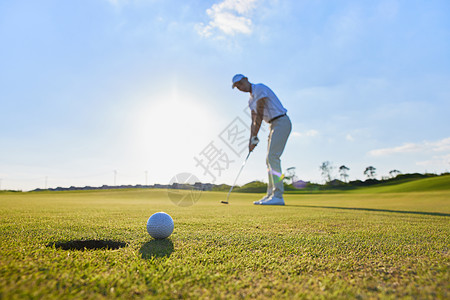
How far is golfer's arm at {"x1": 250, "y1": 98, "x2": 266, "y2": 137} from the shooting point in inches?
274

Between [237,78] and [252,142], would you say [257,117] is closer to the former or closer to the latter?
[252,142]

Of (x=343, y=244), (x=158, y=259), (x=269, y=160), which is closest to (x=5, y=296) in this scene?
(x=158, y=259)

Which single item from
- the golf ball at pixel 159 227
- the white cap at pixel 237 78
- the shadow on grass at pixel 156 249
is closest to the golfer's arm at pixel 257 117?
the white cap at pixel 237 78

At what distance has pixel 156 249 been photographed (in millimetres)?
1761

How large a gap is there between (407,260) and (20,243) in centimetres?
265

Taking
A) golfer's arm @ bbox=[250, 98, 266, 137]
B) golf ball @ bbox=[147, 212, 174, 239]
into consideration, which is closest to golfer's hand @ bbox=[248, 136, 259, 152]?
golfer's arm @ bbox=[250, 98, 266, 137]

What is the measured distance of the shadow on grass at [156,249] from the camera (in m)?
1.63

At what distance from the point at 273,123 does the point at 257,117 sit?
0.53m

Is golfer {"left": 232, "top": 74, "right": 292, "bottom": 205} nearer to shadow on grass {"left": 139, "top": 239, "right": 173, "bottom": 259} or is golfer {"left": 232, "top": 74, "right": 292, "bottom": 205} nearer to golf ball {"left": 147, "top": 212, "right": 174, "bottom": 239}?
golf ball {"left": 147, "top": 212, "right": 174, "bottom": 239}

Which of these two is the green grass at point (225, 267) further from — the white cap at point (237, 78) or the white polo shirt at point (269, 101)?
the white cap at point (237, 78)

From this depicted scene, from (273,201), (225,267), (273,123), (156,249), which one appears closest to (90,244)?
(156,249)

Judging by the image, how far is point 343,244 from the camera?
2012mm

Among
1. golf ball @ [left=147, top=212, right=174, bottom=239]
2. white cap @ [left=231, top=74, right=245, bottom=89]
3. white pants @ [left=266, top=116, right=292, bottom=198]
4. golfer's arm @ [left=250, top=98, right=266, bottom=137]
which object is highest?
white cap @ [left=231, top=74, right=245, bottom=89]

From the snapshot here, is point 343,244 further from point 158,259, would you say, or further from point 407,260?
point 158,259
